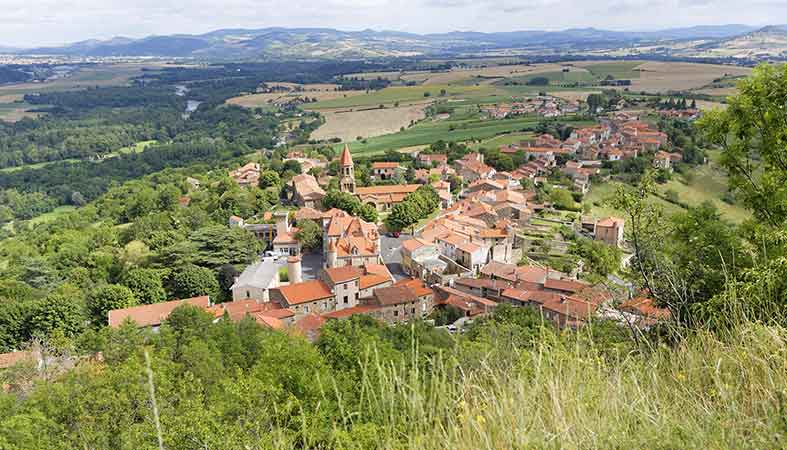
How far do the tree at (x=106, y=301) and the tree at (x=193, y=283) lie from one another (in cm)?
272

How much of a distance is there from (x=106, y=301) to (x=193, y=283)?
14.2ft

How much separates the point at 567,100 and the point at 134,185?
7880cm

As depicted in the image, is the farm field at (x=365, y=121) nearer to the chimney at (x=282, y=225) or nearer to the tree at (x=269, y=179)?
the tree at (x=269, y=179)

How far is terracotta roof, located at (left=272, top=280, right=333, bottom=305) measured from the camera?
87.9ft

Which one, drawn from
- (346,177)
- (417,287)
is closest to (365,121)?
(346,177)

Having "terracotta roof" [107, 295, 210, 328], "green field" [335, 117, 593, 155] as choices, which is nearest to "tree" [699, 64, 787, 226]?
"terracotta roof" [107, 295, 210, 328]

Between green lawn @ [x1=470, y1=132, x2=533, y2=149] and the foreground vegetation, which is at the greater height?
the foreground vegetation

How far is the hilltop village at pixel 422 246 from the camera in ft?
85.0

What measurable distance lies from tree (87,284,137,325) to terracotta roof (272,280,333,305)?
7485 mm

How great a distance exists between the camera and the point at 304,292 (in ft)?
89.7

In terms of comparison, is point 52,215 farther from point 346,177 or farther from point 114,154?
point 346,177

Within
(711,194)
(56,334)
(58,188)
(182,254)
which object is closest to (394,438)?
(56,334)

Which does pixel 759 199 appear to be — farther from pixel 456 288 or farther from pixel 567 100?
pixel 567 100

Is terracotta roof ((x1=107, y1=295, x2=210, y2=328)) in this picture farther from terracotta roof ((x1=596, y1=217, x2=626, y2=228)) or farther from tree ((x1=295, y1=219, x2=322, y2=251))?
terracotta roof ((x1=596, y1=217, x2=626, y2=228))
